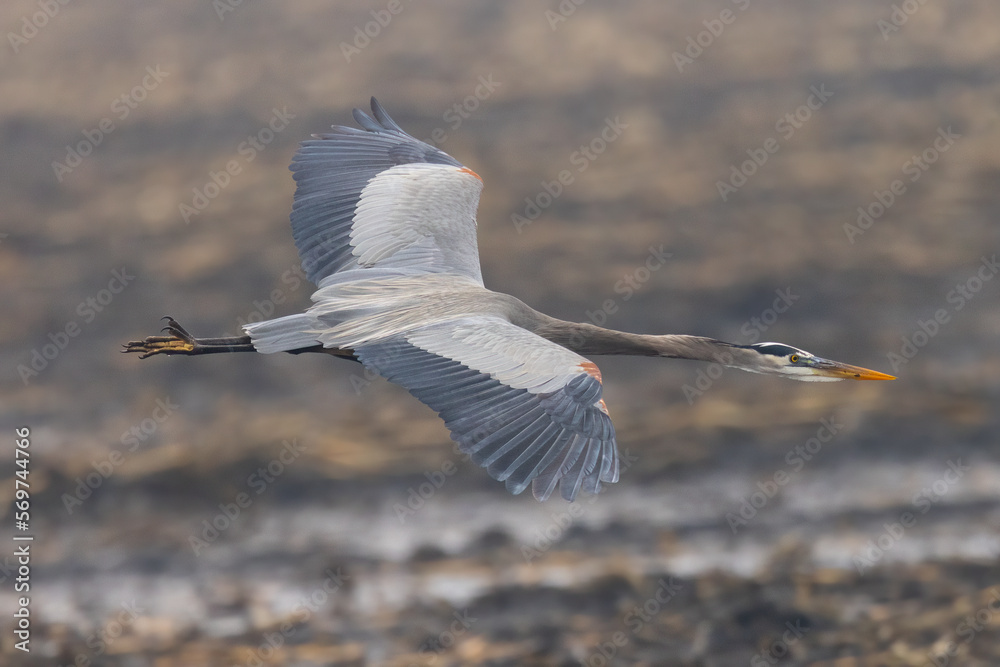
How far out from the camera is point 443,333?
23.6 feet

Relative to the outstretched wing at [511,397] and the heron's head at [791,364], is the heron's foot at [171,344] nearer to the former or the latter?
the outstretched wing at [511,397]

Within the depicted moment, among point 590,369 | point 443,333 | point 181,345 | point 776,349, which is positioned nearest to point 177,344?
point 181,345

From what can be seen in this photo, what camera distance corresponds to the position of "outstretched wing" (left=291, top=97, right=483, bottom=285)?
8.36 metres

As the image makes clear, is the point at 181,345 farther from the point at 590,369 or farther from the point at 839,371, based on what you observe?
the point at 839,371

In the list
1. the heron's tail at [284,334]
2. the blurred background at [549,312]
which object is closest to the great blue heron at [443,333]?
the heron's tail at [284,334]

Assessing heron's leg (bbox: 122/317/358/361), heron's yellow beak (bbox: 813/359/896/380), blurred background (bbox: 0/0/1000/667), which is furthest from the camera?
blurred background (bbox: 0/0/1000/667)

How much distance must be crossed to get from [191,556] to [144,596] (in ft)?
2.57

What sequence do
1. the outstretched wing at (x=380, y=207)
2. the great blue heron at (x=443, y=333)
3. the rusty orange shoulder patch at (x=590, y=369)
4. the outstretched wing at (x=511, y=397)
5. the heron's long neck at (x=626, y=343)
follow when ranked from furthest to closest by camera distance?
the outstretched wing at (x=380, y=207) < the heron's long neck at (x=626, y=343) < the rusty orange shoulder patch at (x=590, y=369) < the great blue heron at (x=443, y=333) < the outstretched wing at (x=511, y=397)

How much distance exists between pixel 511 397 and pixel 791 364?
2472mm

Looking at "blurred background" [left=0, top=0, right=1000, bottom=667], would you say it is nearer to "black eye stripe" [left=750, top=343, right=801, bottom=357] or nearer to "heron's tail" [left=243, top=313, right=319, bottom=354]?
"black eye stripe" [left=750, top=343, right=801, bottom=357]

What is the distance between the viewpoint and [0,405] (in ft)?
49.0

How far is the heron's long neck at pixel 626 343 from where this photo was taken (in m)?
7.99

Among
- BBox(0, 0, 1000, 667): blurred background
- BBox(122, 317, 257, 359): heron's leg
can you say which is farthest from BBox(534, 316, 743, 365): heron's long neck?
BBox(0, 0, 1000, 667): blurred background

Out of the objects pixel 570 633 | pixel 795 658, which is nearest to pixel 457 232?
pixel 570 633
